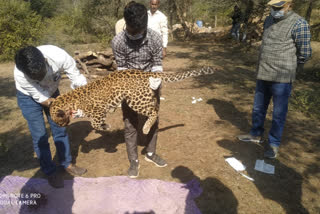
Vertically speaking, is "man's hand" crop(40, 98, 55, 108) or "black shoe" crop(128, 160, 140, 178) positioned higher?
"man's hand" crop(40, 98, 55, 108)

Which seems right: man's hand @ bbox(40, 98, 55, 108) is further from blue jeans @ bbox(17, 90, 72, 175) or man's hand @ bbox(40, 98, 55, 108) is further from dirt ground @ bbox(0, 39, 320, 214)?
dirt ground @ bbox(0, 39, 320, 214)

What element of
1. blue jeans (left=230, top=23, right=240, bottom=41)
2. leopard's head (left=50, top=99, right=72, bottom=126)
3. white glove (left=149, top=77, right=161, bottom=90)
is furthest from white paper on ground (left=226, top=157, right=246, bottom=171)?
blue jeans (left=230, top=23, right=240, bottom=41)

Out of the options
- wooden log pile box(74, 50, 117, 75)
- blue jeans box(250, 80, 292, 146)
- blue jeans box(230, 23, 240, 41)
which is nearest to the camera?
blue jeans box(250, 80, 292, 146)

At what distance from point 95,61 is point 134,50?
7.08 meters

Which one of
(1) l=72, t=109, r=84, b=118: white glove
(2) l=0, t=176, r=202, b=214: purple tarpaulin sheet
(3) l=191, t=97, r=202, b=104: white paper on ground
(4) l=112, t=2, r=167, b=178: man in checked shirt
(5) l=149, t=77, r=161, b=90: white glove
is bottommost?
(2) l=0, t=176, r=202, b=214: purple tarpaulin sheet

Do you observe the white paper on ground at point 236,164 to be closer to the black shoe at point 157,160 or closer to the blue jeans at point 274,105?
the blue jeans at point 274,105

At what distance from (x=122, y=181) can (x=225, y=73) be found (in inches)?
294

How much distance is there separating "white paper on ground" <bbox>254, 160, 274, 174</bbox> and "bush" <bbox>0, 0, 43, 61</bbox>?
14983 millimetres

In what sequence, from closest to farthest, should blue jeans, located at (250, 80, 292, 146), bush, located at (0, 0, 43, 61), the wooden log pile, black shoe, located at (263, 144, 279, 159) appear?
blue jeans, located at (250, 80, 292, 146) < black shoe, located at (263, 144, 279, 159) < the wooden log pile < bush, located at (0, 0, 43, 61)

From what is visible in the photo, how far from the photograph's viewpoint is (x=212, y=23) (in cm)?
2503

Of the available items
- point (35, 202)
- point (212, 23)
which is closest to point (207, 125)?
point (35, 202)

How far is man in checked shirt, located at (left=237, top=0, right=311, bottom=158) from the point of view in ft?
12.0

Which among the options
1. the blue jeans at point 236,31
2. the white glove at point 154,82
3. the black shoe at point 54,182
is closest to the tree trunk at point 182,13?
the blue jeans at point 236,31

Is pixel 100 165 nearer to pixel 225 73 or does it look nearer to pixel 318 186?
pixel 318 186
